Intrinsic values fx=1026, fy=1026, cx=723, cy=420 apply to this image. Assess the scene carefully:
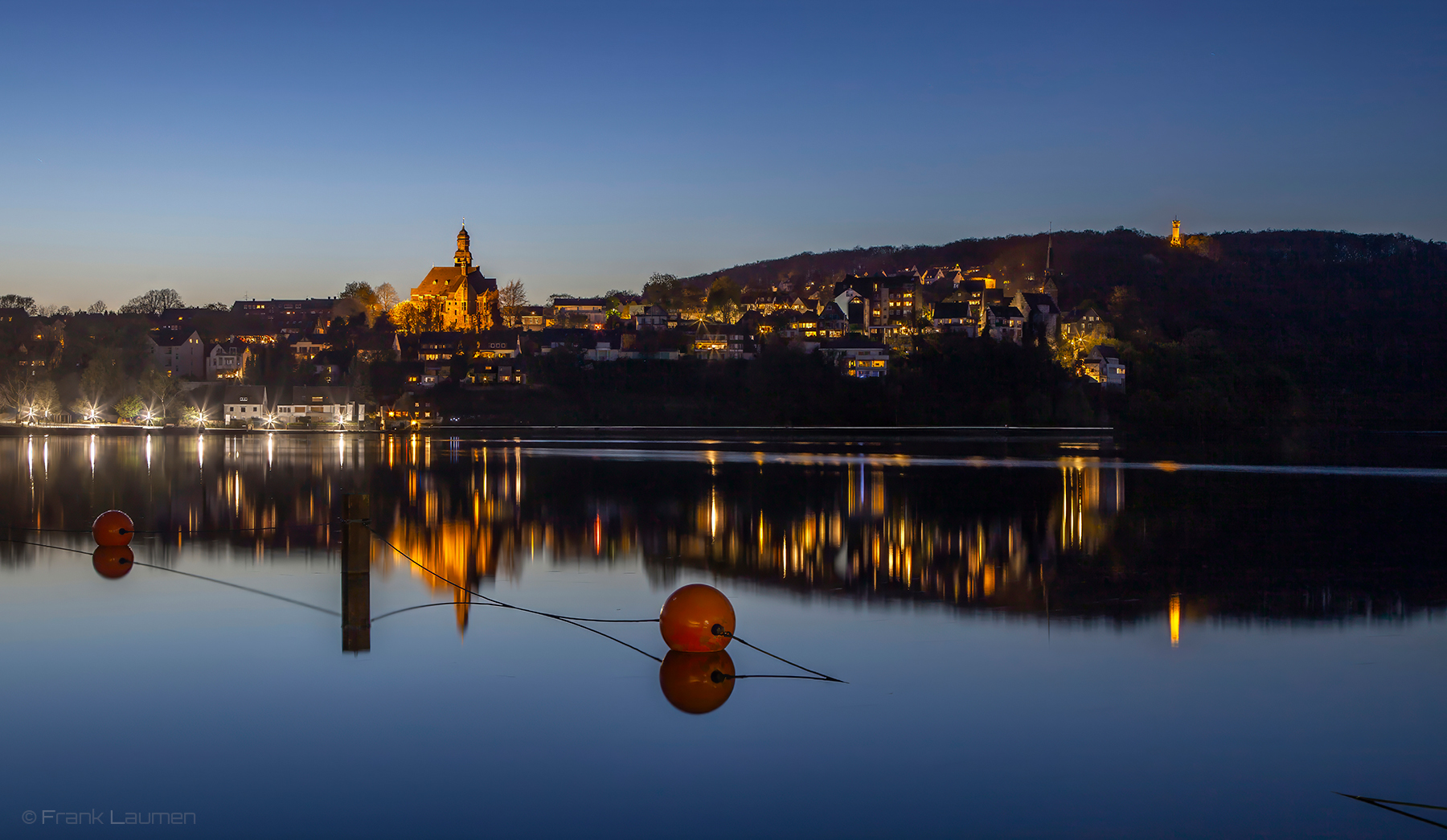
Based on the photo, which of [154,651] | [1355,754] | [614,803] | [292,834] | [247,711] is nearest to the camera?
[292,834]

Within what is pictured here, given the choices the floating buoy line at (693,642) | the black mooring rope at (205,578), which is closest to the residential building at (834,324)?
the black mooring rope at (205,578)

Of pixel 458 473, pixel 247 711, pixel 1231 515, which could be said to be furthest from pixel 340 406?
pixel 247 711

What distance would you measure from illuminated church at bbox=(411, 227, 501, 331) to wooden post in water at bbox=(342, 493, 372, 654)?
108 m

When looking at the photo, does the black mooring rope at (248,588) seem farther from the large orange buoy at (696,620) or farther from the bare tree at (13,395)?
the bare tree at (13,395)

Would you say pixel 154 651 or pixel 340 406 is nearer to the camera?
pixel 154 651

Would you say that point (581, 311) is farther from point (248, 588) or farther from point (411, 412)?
point (248, 588)

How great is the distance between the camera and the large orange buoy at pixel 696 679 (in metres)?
7.37

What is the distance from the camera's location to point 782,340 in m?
94.8

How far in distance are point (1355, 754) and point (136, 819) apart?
23.3 feet

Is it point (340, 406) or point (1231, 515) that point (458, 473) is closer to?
point (1231, 515)

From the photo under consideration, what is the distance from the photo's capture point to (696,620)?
8.47 metres

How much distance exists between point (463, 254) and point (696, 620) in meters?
117

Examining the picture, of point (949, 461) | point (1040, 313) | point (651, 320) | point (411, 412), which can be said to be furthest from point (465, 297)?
point (949, 461)

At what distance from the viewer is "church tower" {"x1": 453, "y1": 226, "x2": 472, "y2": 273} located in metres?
119
